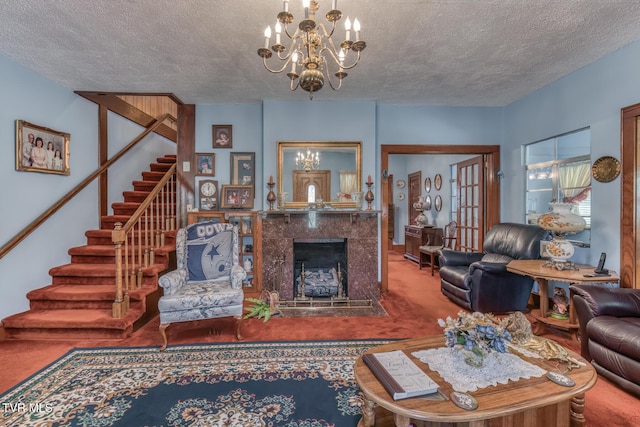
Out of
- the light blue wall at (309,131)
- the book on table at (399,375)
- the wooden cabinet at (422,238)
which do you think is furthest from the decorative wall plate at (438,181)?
the book on table at (399,375)

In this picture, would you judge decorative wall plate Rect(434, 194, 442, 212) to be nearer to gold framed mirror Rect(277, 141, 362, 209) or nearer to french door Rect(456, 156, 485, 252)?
french door Rect(456, 156, 485, 252)

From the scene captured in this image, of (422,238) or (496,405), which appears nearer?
(496,405)

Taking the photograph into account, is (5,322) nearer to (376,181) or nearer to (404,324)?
(404,324)

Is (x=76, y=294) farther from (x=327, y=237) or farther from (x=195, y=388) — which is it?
(x=327, y=237)

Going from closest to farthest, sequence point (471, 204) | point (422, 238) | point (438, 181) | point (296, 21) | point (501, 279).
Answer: point (296, 21), point (501, 279), point (471, 204), point (422, 238), point (438, 181)

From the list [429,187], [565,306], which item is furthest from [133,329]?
[429,187]

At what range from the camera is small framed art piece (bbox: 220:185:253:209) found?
4250 millimetres

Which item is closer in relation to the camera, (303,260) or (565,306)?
(565,306)

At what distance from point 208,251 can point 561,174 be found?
4275mm

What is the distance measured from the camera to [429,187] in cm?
728

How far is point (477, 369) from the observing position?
150 cm

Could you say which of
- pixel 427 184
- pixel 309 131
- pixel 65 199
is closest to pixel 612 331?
pixel 309 131

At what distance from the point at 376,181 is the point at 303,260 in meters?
1.55

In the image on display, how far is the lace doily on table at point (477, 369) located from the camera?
140 cm
